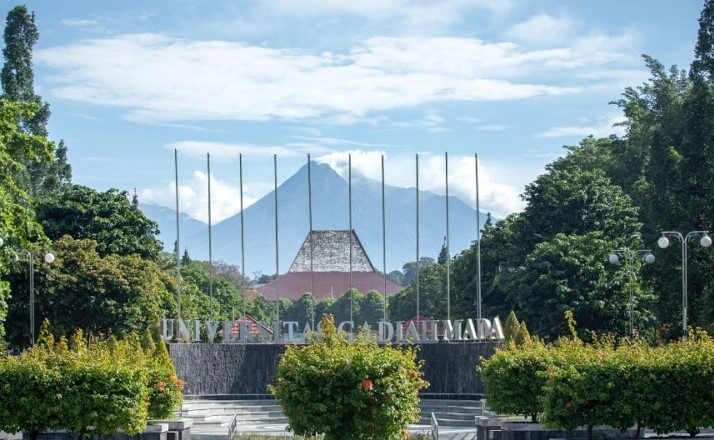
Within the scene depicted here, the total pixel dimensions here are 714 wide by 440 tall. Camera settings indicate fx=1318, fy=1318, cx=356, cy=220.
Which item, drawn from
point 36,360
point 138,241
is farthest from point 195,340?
point 36,360

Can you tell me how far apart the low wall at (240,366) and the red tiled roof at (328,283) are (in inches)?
3933

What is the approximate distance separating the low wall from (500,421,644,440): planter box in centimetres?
1764

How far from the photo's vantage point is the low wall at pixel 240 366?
50000mm

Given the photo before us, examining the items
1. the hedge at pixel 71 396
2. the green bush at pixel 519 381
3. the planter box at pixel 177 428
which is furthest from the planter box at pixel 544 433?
the hedge at pixel 71 396

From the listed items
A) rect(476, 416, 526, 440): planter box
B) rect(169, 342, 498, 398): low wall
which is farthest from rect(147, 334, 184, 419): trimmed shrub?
rect(169, 342, 498, 398): low wall

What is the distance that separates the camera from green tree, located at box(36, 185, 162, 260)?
6169 centimetres

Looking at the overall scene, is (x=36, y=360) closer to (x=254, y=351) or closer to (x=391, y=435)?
(x=391, y=435)

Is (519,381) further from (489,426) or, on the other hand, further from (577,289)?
(577,289)

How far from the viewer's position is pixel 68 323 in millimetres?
56781

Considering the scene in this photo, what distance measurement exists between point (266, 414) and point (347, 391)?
911 inches

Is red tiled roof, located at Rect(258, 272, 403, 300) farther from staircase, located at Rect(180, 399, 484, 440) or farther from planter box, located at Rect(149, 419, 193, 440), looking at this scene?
planter box, located at Rect(149, 419, 193, 440)

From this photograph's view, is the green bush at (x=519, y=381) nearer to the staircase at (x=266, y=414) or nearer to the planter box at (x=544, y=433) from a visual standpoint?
the planter box at (x=544, y=433)

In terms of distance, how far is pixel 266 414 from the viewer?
48.2 m

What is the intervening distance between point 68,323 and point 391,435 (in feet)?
110
